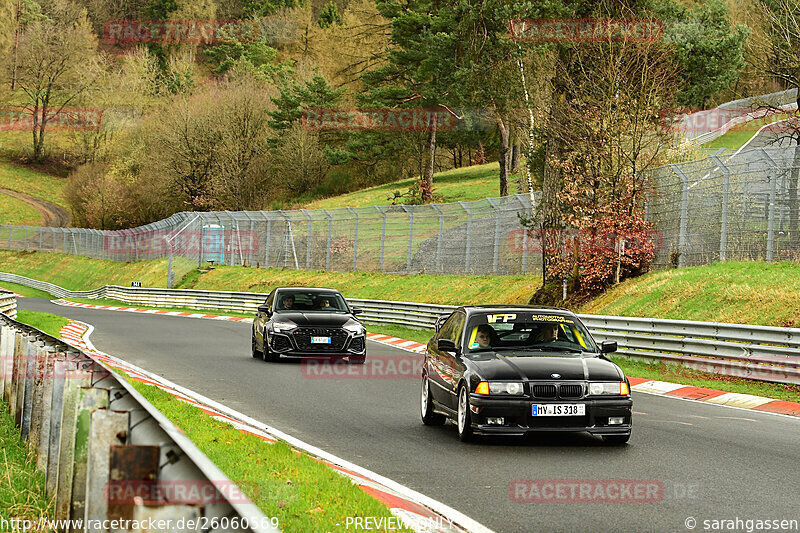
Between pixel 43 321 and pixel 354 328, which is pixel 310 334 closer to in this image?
pixel 354 328

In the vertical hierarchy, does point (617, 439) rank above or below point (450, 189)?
below

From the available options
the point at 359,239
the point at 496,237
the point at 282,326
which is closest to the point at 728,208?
the point at 282,326

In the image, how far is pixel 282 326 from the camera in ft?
62.6

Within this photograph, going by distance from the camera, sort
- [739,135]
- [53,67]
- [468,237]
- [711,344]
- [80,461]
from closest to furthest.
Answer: [80,461]
[711,344]
[468,237]
[739,135]
[53,67]

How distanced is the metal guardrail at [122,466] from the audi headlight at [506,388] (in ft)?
14.3

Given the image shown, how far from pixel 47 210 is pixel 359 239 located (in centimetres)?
7051

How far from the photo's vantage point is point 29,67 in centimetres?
11294

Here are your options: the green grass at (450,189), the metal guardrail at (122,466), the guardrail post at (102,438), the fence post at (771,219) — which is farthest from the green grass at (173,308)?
the guardrail post at (102,438)

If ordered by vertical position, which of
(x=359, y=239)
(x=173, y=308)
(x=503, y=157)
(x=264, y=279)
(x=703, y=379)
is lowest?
(x=173, y=308)

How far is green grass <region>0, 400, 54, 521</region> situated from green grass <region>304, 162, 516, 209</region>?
175 feet

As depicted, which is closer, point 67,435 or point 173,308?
point 67,435

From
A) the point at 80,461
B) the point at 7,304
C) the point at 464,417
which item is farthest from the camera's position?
the point at 7,304

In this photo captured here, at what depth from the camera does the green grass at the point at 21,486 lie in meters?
6.05

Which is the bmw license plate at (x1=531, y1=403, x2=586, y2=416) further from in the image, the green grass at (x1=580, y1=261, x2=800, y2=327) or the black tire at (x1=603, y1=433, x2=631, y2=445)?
the green grass at (x1=580, y1=261, x2=800, y2=327)
